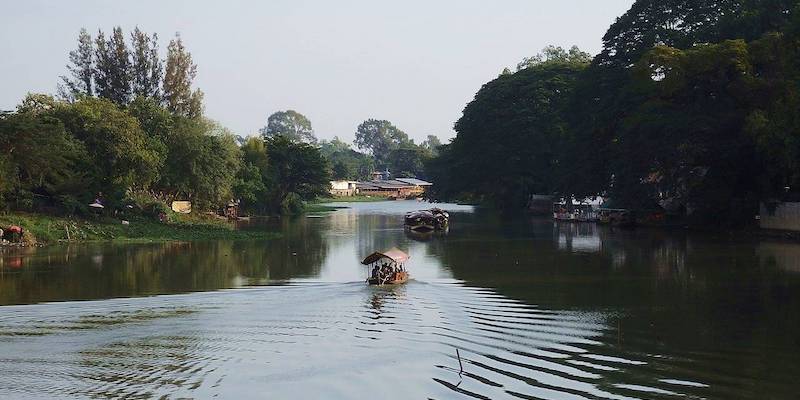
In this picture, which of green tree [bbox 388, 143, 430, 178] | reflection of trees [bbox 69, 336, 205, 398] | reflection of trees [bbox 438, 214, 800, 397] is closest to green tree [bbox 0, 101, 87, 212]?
reflection of trees [bbox 438, 214, 800, 397]

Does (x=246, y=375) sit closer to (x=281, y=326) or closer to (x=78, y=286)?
(x=281, y=326)

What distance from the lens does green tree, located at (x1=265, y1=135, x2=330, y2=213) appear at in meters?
71.6

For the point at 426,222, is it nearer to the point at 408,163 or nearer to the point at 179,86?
the point at 179,86

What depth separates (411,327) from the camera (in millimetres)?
17906

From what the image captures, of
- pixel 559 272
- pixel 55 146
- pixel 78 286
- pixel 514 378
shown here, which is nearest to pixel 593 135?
pixel 559 272

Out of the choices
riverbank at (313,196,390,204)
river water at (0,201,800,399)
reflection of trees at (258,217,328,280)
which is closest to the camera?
river water at (0,201,800,399)

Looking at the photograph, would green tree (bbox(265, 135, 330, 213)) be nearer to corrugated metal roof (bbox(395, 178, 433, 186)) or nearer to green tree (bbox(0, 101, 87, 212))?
green tree (bbox(0, 101, 87, 212))

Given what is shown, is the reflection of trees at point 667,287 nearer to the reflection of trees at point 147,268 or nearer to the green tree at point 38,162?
the reflection of trees at point 147,268

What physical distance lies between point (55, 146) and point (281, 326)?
25.9 metres

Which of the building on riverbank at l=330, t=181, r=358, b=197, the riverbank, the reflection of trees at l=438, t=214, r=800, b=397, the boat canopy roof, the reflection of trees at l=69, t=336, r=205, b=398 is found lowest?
the reflection of trees at l=69, t=336, r=205, b=398

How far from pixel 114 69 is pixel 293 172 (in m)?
16.9

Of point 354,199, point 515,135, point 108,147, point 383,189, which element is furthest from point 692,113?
point 383,189

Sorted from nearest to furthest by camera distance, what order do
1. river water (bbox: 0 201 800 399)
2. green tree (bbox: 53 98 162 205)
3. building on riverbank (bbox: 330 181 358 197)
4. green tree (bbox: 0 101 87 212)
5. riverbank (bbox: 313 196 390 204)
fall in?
1. river water (bbox: 0 201 800 399)
2. green tree (bbox: 0 101 87 212)
3. green tree (bbox: 53 98 162 205)
4. riverbank (bbox: 313 196 390 204)
5. building on riverbank (bbox: 330 181 358 197)

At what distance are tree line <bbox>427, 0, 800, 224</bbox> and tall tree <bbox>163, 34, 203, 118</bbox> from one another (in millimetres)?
27699
